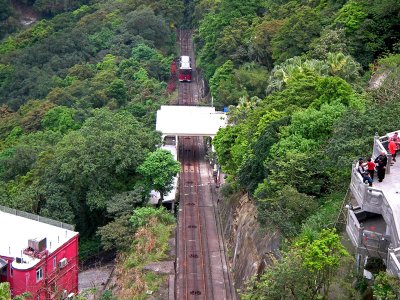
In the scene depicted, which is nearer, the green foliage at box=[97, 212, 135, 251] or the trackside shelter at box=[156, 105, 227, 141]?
the green foliage at box=[97, 212, 135, 251]

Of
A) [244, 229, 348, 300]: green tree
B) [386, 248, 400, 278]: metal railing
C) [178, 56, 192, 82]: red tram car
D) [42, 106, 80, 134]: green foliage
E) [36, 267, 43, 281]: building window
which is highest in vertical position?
[178, 56, 192, 82]: red tram car

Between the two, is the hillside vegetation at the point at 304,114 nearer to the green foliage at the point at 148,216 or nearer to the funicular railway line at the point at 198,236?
the funicular railway line at the point at 198,236

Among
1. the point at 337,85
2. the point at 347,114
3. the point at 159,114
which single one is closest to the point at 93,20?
the point at 159,114

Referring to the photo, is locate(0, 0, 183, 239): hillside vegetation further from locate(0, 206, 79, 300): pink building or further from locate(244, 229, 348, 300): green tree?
locate(244, 229, 348, 300): green tree

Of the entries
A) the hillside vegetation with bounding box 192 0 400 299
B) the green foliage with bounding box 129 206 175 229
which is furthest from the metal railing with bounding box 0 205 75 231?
the hillside vegetation with bounding box 192 0 400 299

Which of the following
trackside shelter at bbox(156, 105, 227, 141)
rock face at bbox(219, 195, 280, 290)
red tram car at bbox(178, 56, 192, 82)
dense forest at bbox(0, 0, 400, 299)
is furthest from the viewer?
red tram car at bbox(178, 56, 192, 82)

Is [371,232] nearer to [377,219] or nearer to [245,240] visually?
[377,219]
